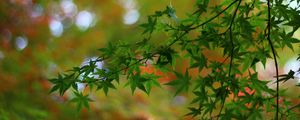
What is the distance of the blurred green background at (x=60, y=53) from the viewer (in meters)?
2.13

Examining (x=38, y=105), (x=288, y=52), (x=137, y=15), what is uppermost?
(x=137, y=15)

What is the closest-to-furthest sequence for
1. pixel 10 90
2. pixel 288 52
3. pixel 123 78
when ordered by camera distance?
pixel 10 90
pixel 123 78
pixel 288 52

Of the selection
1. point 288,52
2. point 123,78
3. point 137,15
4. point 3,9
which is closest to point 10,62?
point 3,9

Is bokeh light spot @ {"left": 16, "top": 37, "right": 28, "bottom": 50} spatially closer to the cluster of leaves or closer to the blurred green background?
the blurred green background

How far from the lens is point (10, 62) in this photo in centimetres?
218

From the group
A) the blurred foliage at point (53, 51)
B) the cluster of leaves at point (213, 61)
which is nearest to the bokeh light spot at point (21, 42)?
the blurred foliage at point (53, 51)

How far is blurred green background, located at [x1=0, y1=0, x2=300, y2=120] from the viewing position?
2135 millimetres

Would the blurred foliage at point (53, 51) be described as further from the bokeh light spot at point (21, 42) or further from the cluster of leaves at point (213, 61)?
the cluster of leaves at point (213, 61)

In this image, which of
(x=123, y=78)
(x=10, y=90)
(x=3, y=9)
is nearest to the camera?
(x=10, y=90)

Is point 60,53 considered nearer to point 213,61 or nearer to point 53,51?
point 53,51

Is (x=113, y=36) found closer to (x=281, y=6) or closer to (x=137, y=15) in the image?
(x=137, y=15)

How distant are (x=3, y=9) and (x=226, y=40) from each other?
1993mm

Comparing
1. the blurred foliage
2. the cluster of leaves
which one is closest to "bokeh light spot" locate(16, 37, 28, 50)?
the blurred foliage

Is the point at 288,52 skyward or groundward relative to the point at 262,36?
skyward
